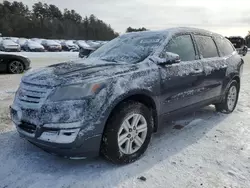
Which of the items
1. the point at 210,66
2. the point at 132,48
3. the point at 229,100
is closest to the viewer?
the point at 132,48

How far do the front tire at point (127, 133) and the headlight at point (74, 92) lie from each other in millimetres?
388

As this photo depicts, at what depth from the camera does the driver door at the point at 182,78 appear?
3.56m

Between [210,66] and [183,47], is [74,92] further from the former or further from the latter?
[210,66]

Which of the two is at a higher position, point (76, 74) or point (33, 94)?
point (76, 74)

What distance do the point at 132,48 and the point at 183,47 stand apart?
803 millimetres

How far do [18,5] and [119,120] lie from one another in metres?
73.1

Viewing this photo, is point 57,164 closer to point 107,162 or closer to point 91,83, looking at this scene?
point 107,162

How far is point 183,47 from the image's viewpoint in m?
4.05

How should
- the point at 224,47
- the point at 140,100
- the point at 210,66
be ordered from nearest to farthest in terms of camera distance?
the point at 140,100
the point at 210,66
the point at 224,47

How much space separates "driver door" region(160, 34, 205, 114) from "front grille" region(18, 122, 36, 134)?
5.46ft

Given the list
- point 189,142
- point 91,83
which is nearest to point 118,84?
point 91,83

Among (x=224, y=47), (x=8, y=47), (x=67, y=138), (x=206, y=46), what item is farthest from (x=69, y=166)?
(x=8, y=47)

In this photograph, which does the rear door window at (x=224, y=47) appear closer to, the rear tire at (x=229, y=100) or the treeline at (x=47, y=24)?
the rear tire at (x=229, y=100)

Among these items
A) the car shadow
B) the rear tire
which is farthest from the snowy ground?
the rear tire
